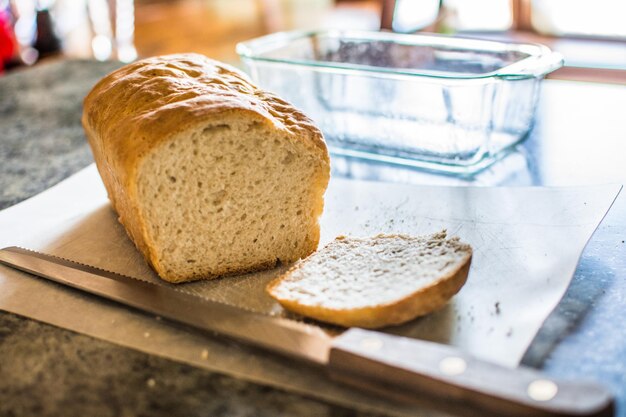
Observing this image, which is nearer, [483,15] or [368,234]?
[368,234]

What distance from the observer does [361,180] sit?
2.37 meters

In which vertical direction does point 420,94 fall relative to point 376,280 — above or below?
above

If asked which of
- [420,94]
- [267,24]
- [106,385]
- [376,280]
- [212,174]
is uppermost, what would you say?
[420,94]

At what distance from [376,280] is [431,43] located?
4.63 ft

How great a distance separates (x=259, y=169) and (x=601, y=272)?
0.95 metres

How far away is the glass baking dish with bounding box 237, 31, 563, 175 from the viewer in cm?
224

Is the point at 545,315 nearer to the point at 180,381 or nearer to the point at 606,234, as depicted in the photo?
the point at 606,234

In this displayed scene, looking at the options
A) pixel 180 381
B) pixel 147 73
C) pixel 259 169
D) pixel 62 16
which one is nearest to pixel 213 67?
pixel 147 73

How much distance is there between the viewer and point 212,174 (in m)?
1.79

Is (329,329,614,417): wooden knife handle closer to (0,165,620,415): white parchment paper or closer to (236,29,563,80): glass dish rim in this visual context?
(0,165,620,415): white parchment paper

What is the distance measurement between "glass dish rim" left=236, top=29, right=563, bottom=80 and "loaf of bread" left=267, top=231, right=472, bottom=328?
68 cm

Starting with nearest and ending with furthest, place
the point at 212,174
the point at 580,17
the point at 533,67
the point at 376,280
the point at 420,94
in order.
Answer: the point at 376,280, the point at 212,174, the point at 533,67, the point at 420,94, the point at 580,17

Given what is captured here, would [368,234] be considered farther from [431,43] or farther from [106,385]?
[431,43]

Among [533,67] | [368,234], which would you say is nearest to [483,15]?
[533,67]
